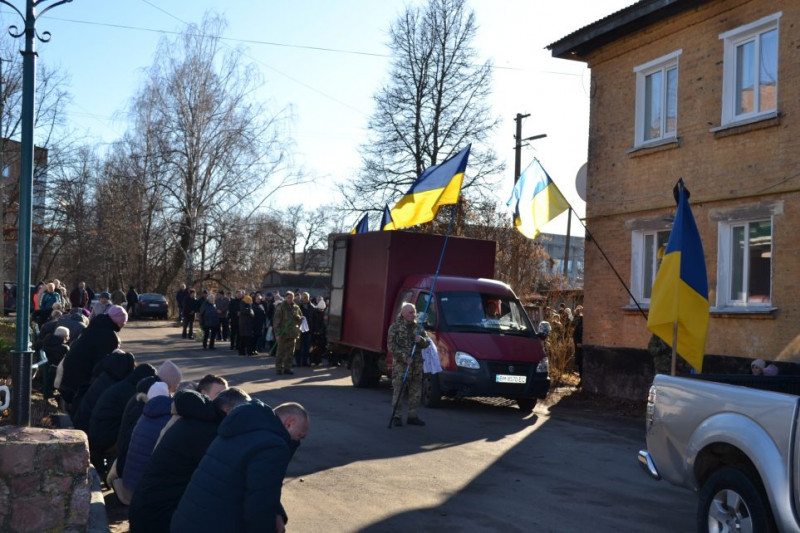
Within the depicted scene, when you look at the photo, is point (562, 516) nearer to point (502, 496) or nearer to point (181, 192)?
point (502, 496)

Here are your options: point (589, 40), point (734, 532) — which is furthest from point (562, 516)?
point (589, 40)

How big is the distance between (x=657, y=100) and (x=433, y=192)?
16.7 ft

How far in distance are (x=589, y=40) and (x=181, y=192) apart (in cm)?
2842

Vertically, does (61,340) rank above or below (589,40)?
below

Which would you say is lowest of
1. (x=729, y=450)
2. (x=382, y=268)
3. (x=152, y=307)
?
(x=152, y=307)

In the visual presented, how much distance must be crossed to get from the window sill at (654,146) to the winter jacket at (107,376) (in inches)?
440

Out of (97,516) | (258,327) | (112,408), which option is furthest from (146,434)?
(258,327)

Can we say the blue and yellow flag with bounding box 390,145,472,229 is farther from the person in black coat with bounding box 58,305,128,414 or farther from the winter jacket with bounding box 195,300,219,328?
the winter jacket with bounding box 195,300,219,328

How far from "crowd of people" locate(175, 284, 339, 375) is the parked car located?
14036 millimetres

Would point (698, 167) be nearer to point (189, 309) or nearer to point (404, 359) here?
point (404, 359)

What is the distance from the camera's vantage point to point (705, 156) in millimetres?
15695

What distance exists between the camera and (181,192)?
42906mm

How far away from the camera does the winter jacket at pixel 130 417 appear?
7.39 metres

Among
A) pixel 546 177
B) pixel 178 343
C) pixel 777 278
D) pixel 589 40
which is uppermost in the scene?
pixel 589 40
